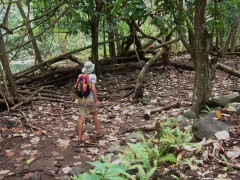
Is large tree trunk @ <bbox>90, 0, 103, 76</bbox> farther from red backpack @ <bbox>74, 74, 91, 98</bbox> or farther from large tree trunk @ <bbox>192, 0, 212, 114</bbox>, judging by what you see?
large tree trunk @ <bbox>192, 0, 212, 114</bbox>

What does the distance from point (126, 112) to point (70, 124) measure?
1380 millimetres

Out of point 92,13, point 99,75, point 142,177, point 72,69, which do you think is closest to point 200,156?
point 142,177

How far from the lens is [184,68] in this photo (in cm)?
1189

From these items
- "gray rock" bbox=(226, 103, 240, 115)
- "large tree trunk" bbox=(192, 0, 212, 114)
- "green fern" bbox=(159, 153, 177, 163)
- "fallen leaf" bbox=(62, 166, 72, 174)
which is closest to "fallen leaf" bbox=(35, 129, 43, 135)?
"fallen leaf" bbox=(62, 166, 72, 174)

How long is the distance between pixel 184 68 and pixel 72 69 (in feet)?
13.1

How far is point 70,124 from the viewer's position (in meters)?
7.46

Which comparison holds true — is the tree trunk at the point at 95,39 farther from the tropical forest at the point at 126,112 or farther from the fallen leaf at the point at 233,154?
the fallen leaf at the point at 233,154

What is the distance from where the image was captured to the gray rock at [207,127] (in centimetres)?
442

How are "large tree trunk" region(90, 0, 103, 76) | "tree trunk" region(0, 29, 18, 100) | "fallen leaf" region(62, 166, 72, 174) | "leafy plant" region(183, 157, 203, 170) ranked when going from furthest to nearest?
"large tree trunk" region(90, 0, 103, 76) < "tree trunk" region(0, 29, 18, 100) < "fallen leaf" region(62, 166, 72, 174) < "leafy plant" region(183, 157, 203, 170)

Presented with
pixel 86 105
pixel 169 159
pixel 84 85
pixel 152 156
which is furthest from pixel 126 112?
pixel 169 159

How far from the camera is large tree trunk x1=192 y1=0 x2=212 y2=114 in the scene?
18.3 ft

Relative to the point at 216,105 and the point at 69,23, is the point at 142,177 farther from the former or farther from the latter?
the point at 69,23

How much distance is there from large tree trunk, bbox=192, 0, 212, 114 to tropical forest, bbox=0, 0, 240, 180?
0.02 m

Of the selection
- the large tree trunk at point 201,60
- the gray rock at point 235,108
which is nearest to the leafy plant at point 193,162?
the gray rock at point 235,108
